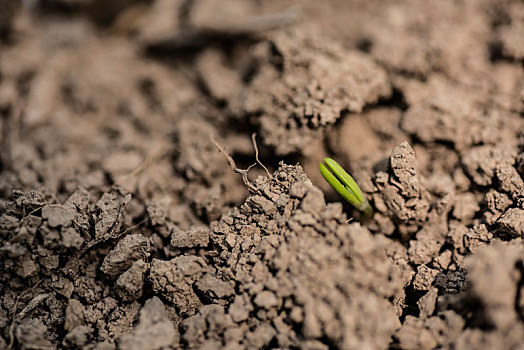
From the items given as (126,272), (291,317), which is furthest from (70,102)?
(291,317)

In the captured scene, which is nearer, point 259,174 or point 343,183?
point 343,183

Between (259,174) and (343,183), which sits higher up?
(343,183)

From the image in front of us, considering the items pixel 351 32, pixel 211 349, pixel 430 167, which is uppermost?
pixel 351 32

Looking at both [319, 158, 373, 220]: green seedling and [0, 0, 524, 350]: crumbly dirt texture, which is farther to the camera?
[319, 158, 373, 220]: green seedling

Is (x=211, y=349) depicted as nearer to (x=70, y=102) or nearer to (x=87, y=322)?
(x=87, y=322)
